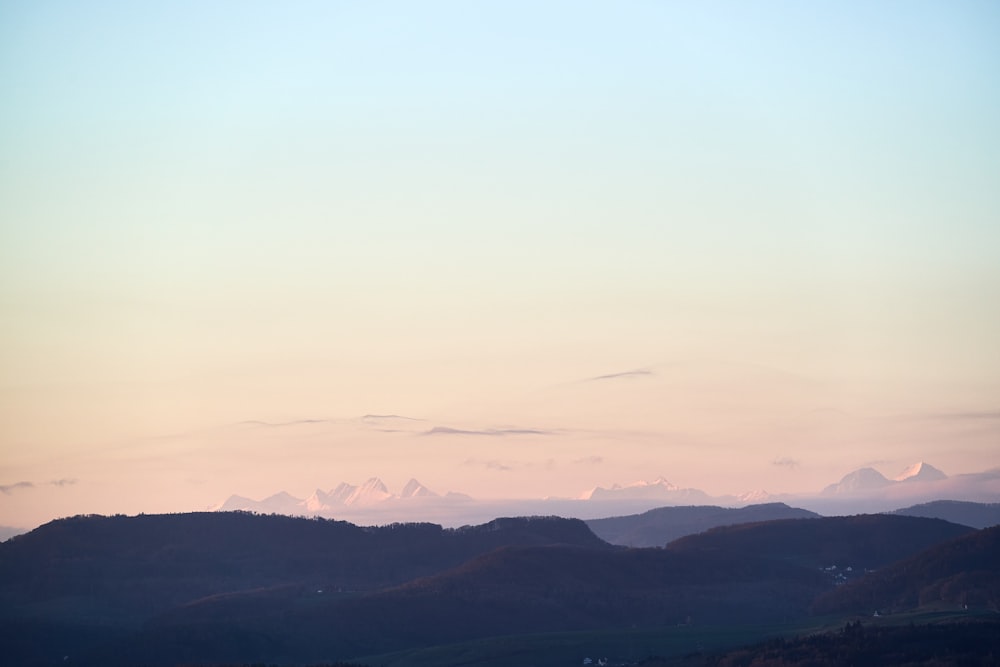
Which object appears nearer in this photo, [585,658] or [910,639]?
[910,639]

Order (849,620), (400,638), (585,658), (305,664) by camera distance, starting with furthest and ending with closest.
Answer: (400,638) < (305,664) < (849,620) < (585,658)

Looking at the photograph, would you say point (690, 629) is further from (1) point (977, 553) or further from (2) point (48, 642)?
(2) point (48, 642)

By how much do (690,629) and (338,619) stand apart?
1931 inches

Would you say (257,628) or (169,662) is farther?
(257,628)

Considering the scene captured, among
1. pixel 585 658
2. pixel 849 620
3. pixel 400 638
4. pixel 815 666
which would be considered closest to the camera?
pixel 815 666

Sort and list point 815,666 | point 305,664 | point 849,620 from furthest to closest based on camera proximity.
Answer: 1. point 305,664
2. point 849,620
3. point 815,666

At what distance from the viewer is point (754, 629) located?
538 feet

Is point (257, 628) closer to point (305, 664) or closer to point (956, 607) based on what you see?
point (305, 664)

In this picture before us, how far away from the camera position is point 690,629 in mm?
171250

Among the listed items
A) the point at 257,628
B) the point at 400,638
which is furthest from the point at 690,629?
the point at 257,628

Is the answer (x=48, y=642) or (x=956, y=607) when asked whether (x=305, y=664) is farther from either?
(x=956, y=607)

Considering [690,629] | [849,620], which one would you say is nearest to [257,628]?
[690,629]

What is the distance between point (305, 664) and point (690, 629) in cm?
4515

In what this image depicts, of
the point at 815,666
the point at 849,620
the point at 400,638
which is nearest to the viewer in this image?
the point at 815,666
